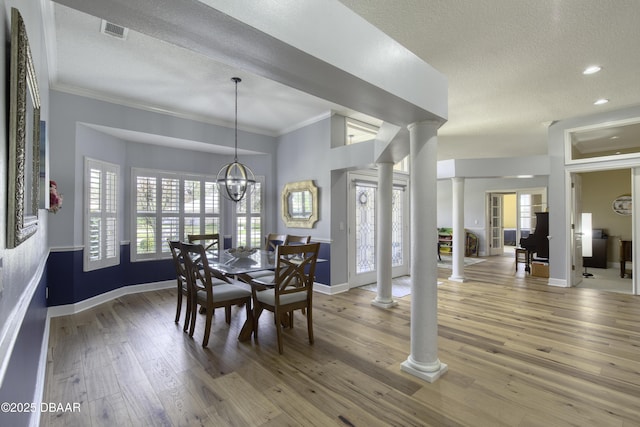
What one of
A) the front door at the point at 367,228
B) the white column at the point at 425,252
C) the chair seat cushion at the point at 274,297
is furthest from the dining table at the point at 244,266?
the front door at the point at 367,228

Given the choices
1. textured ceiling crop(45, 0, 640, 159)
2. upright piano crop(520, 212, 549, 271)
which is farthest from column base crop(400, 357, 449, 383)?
upright piano crop(520, 212, 549, 271)

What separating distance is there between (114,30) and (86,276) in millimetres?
3104

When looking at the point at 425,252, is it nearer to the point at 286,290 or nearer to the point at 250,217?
the point at 286,290

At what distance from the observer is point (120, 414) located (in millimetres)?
1952

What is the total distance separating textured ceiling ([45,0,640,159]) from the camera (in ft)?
8.27

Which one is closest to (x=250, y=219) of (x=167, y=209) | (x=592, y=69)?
(x=167, y=209)

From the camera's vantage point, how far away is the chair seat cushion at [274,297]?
9.64ft

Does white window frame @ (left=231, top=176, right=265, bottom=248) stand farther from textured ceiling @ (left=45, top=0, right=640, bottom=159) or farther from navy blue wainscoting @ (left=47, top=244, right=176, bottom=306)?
navy blue wainscoting @ (left=47, top=244, right=176, bottom=306)

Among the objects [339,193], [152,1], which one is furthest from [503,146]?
[152,1]

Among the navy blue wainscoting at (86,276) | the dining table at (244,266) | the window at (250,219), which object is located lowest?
the navy blue wainscoting at (86,276)

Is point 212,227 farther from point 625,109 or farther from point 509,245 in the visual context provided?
point 509,245

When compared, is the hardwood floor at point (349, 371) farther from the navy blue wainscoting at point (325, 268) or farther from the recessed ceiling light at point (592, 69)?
the recessed ceiling light at point (592, 69)

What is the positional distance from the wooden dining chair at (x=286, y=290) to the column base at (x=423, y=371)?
36.5 inches

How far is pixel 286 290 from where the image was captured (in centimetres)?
294
